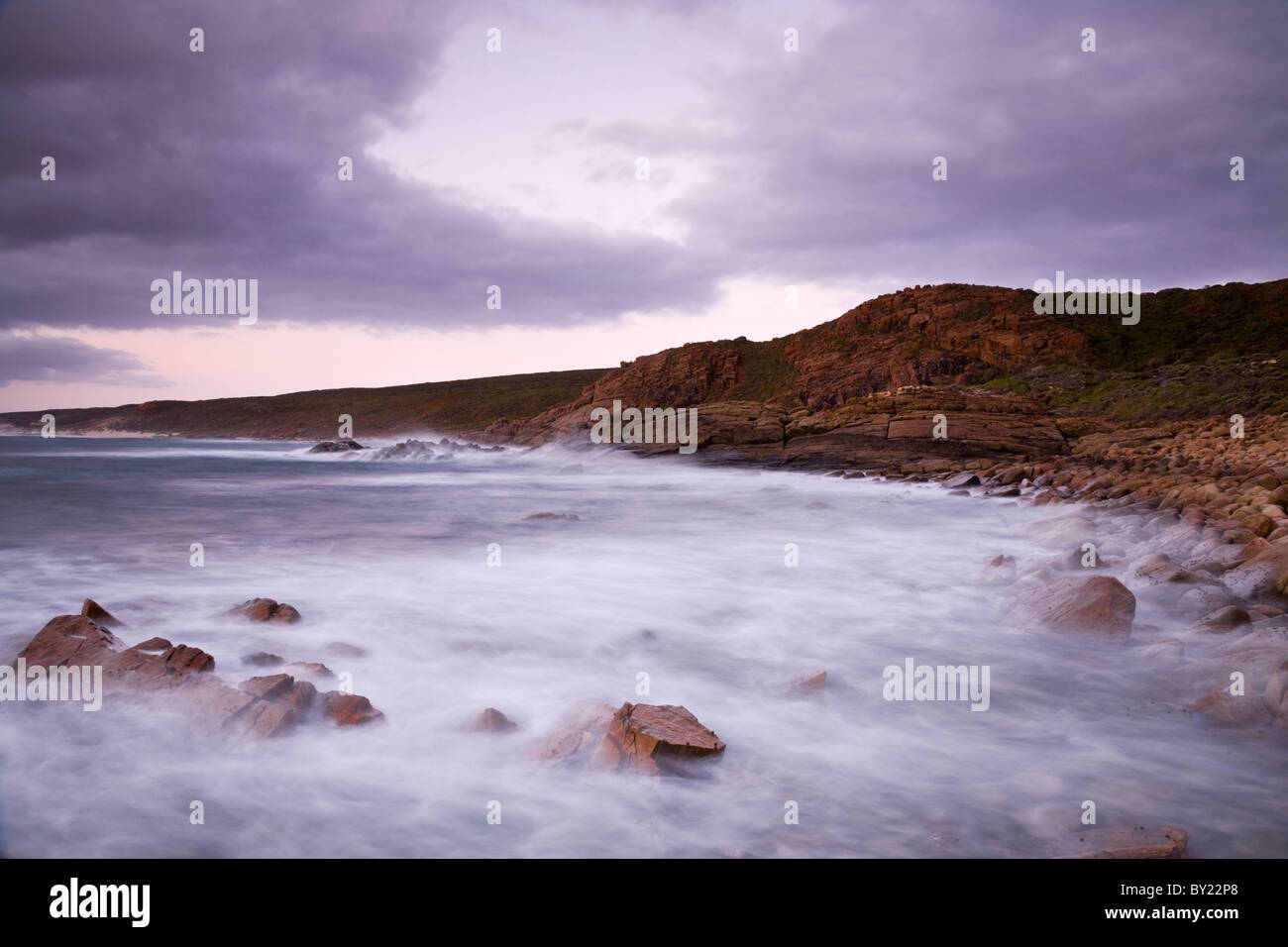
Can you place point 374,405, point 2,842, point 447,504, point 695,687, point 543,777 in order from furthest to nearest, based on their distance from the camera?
point 374,405
point 447,504
point 695,687
point 543,777
point 2,842

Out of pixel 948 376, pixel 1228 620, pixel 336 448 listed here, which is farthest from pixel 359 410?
pixel 1228 620

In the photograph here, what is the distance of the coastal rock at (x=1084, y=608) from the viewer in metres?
6.41

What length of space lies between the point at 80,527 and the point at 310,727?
12.5m

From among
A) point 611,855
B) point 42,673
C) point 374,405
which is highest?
point 374,405

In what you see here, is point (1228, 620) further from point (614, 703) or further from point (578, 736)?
point (578, 736)

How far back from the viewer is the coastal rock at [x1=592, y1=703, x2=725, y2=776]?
Answer: 408 centimetres

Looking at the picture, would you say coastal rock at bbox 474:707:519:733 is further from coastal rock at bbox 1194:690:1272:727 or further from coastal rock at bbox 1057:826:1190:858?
coastal rock at bbox 1194:690:1272:727

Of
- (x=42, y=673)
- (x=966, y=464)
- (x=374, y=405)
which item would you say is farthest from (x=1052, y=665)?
(x=374, y=405)

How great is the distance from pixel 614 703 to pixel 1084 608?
4424 millimetres

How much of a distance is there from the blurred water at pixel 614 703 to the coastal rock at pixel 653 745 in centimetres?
11

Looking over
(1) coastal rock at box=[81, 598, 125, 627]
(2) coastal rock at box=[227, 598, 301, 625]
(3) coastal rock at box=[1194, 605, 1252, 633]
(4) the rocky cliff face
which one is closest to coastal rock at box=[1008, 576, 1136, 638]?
(3) coastal rock at box=[1194, 605, 1252, 633]

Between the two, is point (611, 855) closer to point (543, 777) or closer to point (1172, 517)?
point (543, 777)
